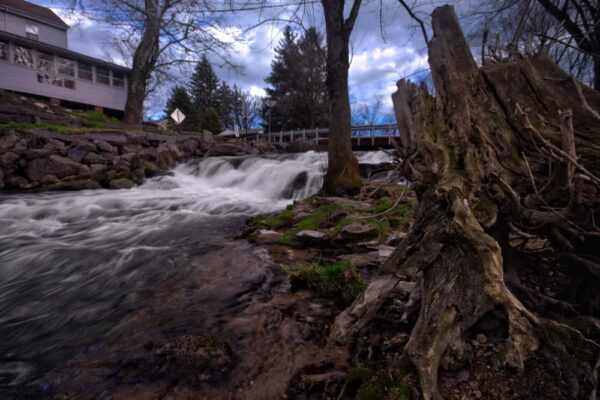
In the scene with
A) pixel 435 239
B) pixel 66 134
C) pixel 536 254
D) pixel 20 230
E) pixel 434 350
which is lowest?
pixel 20 230

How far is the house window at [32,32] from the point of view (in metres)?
22.9

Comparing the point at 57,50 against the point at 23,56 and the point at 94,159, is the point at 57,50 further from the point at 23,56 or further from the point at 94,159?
the point at 94,159

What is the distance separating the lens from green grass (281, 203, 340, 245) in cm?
432

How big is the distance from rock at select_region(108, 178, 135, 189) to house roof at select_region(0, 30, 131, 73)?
56.3 ft

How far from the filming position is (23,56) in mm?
19719

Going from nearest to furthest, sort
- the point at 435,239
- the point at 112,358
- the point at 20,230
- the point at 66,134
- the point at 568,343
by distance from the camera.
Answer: the point at 568,343 < the point at 435,239 < the point at 112,358 < the point at 20,230 < the point at 66,134

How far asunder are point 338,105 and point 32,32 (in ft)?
95.4

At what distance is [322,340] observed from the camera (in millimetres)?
2004

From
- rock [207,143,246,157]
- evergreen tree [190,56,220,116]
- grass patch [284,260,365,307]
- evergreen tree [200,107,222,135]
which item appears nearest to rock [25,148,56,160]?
rock [207,143,246,157]

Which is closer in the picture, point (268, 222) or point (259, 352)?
point (259, 352)

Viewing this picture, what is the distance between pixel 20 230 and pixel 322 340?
664 centimetres

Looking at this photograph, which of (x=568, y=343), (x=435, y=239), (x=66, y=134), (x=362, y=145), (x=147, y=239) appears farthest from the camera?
(x=362, y=145)

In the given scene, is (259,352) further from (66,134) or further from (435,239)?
(66,134)

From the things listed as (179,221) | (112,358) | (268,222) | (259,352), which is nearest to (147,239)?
(179,221)
